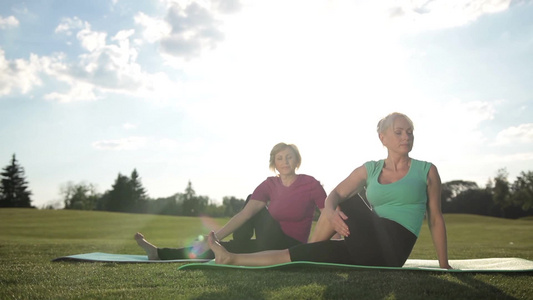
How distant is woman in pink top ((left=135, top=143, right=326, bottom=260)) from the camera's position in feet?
16.9

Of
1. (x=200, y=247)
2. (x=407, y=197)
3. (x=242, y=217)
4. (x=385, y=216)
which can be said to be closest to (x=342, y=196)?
(x=385, y=216)

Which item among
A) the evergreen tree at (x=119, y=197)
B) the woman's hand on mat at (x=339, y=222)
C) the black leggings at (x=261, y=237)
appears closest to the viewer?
the woman's hand on mat at (x=339, y=222)

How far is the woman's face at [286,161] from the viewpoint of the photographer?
17.2 feet

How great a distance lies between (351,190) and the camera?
4.30 m

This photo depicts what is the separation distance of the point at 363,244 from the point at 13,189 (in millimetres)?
74417

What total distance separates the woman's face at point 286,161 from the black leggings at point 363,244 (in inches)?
48.6

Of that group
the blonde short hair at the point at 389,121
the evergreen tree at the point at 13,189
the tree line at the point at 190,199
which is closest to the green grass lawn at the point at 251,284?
the blonde short hair at the point at 389,121

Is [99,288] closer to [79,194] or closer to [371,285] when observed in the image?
[371,285]

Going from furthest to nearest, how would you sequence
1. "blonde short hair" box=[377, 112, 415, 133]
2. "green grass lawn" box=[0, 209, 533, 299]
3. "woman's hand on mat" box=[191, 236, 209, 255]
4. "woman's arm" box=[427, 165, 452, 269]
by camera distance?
"woman's hand on mat" box=[191, 236, 209, 255]
"blonde short hair" box=[377, 112, 415, 133]
"woman's arm" box=[427, 165, 452, 269]
"green grass lawn" box=[0, 209, 533, 299]

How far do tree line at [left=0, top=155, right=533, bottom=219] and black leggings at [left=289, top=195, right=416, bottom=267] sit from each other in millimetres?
43495

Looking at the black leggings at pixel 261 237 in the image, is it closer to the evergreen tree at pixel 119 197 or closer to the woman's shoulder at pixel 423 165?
the woman's shoulder at pixel 423 165

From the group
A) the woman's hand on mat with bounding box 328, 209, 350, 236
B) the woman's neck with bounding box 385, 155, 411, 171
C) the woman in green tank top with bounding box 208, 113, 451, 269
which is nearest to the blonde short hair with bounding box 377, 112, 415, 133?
the woman in green tank top with bounding box 208, 113, 451, 269

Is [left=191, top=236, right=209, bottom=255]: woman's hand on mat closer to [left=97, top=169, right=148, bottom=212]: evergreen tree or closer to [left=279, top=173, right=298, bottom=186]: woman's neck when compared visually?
[left=279, top=173, right=298, bottom=186]: woman's neck

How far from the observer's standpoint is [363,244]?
3.99m
